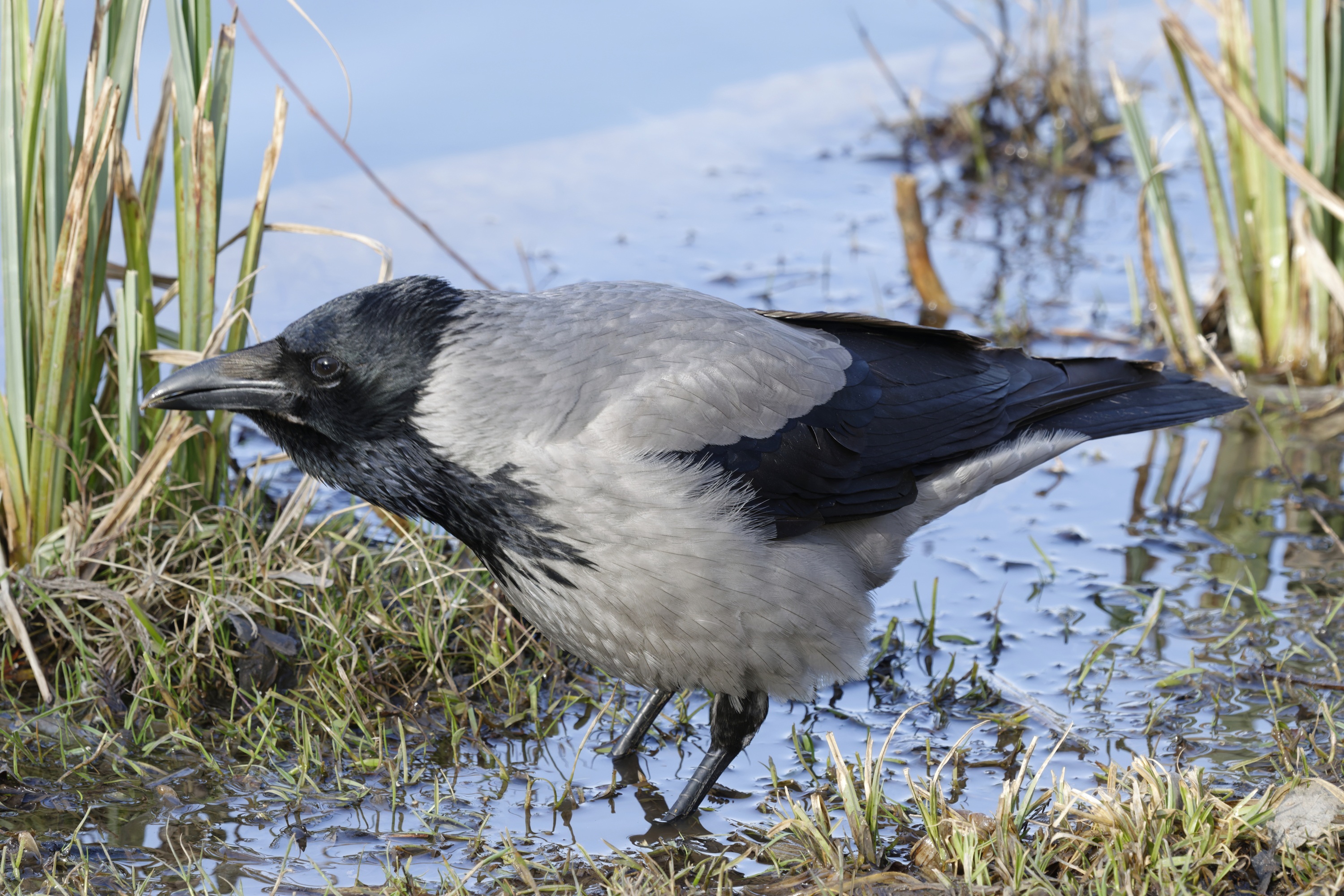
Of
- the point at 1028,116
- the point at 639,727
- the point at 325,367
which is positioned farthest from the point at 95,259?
the point at 1028,116

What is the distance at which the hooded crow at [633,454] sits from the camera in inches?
127

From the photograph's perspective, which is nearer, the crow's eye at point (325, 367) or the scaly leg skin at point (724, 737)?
the crow's eye at point (325, 367)

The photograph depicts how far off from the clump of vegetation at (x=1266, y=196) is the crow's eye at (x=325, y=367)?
308cm

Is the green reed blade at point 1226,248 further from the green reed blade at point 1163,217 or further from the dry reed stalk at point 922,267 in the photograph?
the dry reed stalk at point 922,267

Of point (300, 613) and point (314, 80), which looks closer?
point (300, 613)

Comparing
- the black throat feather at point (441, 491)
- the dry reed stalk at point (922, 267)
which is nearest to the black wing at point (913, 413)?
the black throat feather at point (441, 491)

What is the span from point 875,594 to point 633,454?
5.44ft

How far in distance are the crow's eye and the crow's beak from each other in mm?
84

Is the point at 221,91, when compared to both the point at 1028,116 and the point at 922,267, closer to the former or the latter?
the point at 922,267

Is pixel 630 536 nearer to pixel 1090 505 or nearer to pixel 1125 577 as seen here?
pixel 1125 577

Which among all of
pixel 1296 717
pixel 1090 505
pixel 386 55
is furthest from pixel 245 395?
pixel 386 55

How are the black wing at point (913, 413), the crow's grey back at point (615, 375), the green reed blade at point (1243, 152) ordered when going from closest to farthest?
the crow's grey back at point (615, 375) < the black wing at point (913, 413) < the green reed blade at point (1243, 152)

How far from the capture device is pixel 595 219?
7242 millimetres

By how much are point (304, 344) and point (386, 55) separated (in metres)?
4.81
